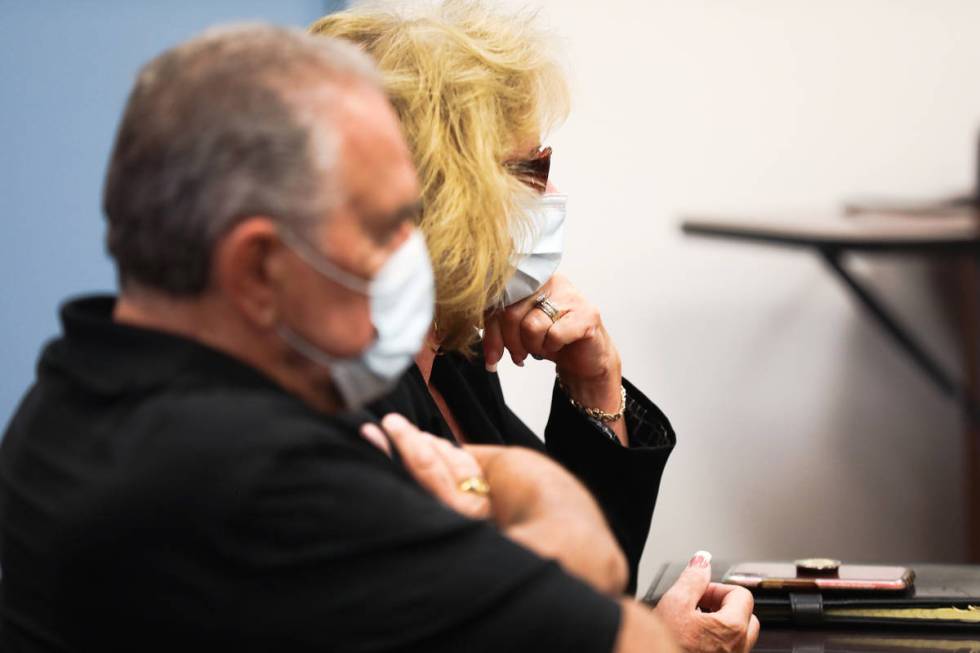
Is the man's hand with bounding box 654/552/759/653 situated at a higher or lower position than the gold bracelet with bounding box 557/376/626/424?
lower

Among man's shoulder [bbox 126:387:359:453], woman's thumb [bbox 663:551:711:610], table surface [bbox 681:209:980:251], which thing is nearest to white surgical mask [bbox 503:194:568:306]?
woman's thumb [bbox 663:551:711:610]

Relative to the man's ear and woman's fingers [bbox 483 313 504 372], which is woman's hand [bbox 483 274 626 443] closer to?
woman's fingers [bbox 483 313 504 372]

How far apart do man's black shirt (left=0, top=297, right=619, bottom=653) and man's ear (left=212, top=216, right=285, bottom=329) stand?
0.04 metres

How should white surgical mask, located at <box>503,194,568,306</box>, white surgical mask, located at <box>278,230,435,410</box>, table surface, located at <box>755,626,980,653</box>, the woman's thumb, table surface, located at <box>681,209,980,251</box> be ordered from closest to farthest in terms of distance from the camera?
white surgical mask, located at <box>278,230,435,410</box>, table surface, located at <box>755,626,980,653</box>, the woman's thumb, white surgical mask, located at <box>503,194,568,306</box>, table surface, located at <box>681,209,980,251</box>

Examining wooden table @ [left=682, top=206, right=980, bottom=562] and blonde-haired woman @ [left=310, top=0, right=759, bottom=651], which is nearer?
blonde-haired woman @ [left=310, top=0, right=759, bottom=651]

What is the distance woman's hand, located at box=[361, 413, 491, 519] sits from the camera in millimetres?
1049

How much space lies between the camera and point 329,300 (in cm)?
92

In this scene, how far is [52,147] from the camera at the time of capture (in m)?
1.98

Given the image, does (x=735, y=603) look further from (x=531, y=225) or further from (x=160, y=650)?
(x=160, y=650)

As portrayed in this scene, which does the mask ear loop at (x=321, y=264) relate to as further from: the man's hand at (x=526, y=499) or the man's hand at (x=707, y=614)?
the man's hand at (x=707, y=614)

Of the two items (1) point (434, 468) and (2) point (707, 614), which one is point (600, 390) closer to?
(2) point (707, 614)

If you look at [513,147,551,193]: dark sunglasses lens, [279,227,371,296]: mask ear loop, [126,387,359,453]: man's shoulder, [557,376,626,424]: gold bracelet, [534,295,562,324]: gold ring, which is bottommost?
[557,376,626,424]: gold bracelet

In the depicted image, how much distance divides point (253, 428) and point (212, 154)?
0.60 ft

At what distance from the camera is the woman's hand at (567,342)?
1738 mm
